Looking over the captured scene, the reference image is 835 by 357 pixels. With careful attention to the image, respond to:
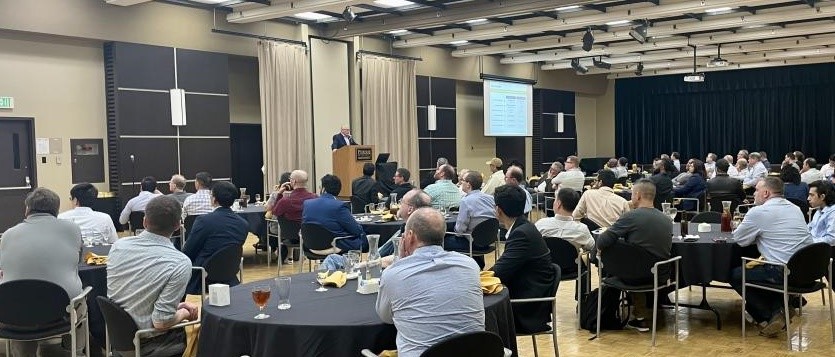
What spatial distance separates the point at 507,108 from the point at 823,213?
14174 millimetres

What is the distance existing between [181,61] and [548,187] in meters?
6.97

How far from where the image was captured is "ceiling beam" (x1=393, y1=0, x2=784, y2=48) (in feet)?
39.8

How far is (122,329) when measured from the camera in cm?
348

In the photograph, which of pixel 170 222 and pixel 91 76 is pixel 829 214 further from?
pixel 91 76

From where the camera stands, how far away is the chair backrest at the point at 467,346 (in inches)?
101

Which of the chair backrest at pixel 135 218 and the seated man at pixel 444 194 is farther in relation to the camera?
the seated man at pixel 444 194

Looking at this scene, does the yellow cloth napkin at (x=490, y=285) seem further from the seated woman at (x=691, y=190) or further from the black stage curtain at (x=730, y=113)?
the black stage curtain at (x=730, y=113)

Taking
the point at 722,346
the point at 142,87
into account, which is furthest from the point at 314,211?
the point at 142,87

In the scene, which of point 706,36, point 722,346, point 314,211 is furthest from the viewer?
point 706,36

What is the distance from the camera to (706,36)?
54.0 feet

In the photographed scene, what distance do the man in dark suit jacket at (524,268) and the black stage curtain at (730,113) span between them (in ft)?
69.7

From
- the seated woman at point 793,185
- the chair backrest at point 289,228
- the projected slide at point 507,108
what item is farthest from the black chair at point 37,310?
the projected slide at point 507,108

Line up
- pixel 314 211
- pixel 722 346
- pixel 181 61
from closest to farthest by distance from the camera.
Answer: pixel 722 346, pixel 314 211, pixel 181 61

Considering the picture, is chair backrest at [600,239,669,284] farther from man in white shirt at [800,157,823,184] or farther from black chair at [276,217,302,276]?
man in white shirt at [800,157,823,184]
